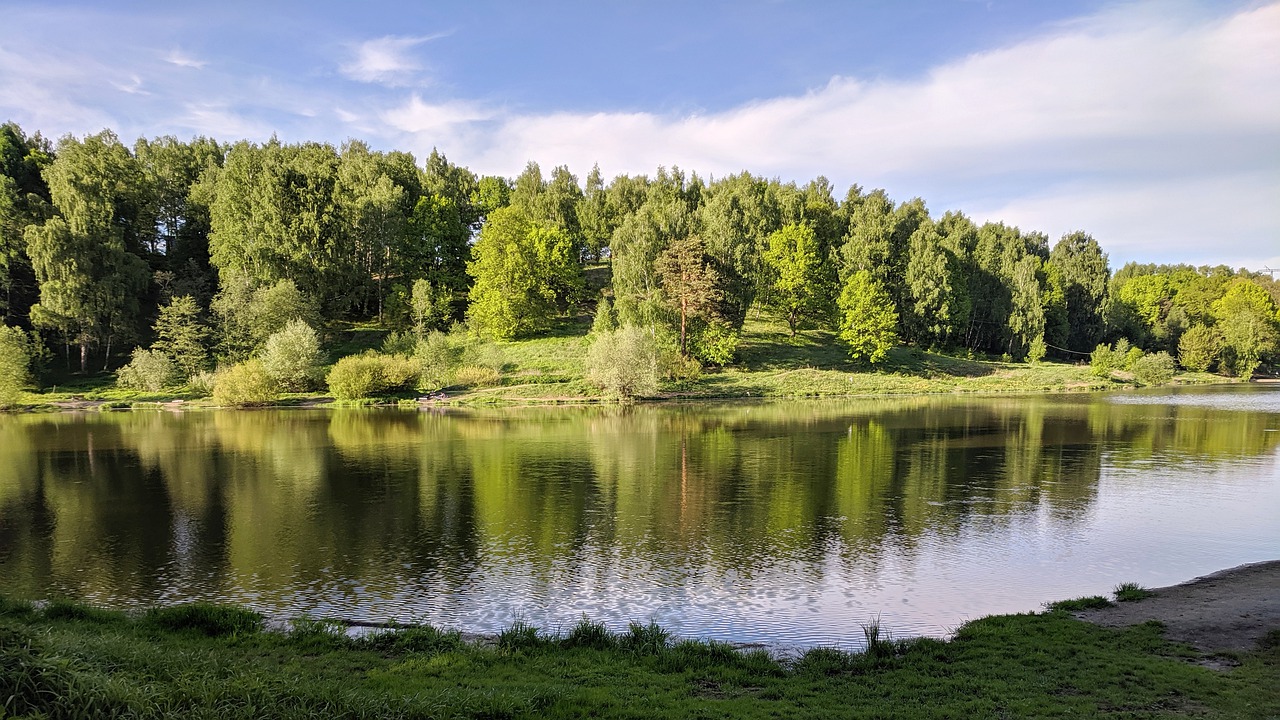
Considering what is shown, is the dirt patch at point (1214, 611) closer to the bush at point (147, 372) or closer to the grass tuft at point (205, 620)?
the grass tuft at point (205, 620)

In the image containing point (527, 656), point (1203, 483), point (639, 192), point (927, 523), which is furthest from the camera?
point (639, 192)

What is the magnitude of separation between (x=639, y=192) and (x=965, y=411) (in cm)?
6571

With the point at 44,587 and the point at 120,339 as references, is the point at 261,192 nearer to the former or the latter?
the point at 120,339

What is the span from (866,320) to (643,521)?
61708mm

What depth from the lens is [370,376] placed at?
6181cm

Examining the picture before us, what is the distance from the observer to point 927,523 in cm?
2222

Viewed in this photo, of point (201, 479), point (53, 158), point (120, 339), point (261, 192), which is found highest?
point (53, 158)

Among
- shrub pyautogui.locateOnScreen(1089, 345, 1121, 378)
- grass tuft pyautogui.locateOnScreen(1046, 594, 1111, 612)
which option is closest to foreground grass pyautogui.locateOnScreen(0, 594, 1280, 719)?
grass tuft pyautogui.locateOnScreen(1046, 594, 1111, 612)

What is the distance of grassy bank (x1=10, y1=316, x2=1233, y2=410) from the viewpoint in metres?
63.6

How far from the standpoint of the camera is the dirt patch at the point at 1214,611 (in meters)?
11.8

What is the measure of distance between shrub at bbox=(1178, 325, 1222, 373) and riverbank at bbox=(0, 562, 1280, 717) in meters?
101

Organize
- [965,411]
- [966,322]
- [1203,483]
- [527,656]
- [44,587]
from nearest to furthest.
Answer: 1. [527,656]
2. [44,587]
3. [1203,483]
4. [965,411]
5. [966,322]

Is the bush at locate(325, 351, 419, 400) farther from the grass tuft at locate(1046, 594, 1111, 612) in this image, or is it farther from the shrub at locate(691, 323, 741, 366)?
the grass tuft at locate(1046, 594, 1111, 612)

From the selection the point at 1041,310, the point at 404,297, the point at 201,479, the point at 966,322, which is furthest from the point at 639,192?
the point at 201,479
